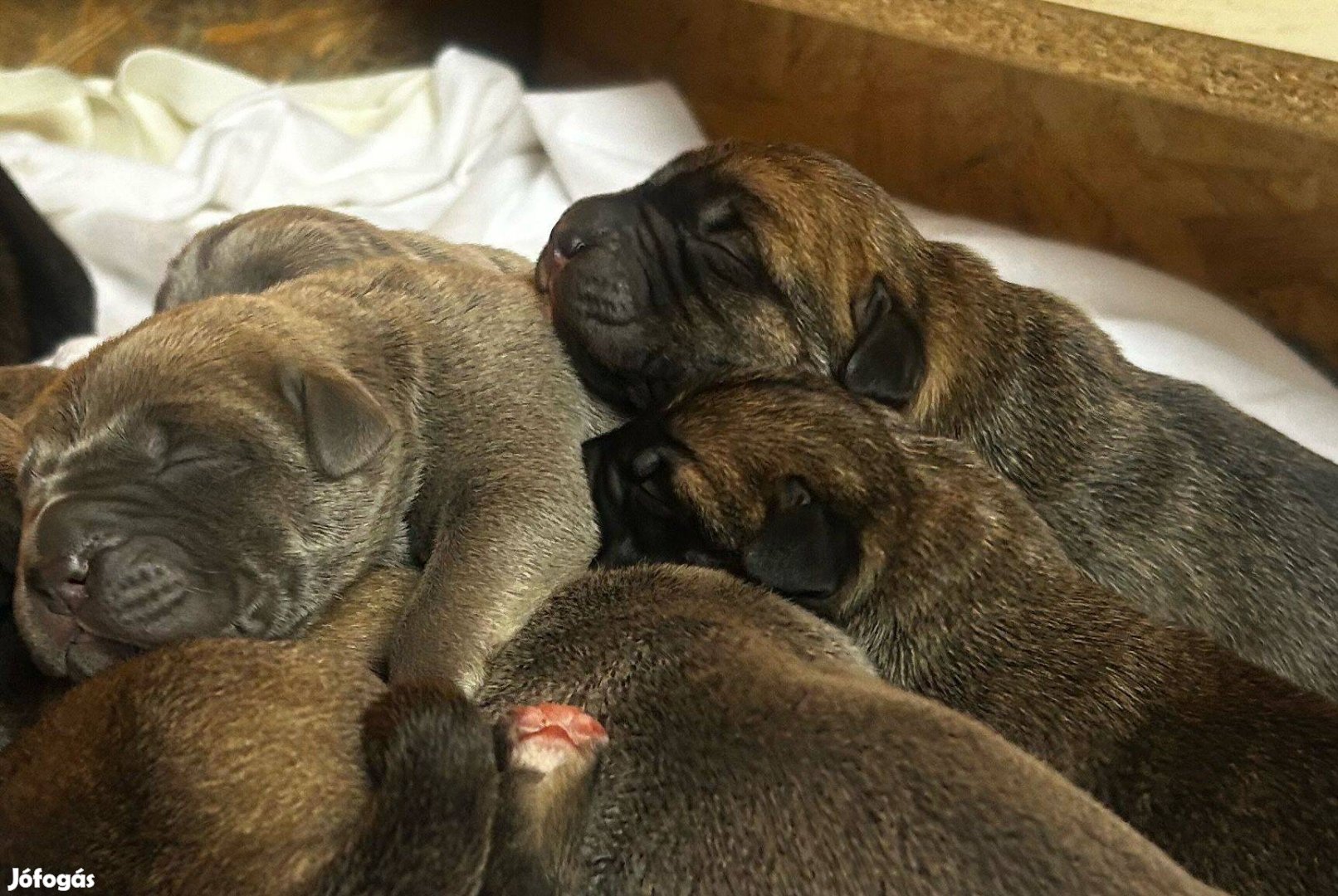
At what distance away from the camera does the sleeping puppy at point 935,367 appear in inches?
101

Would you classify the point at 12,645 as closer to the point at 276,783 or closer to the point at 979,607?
the point at 276,783

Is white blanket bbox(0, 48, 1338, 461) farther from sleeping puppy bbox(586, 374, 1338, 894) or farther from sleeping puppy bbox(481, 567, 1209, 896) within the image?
sleeping puppy bbox(481, 567, 1209, 896)

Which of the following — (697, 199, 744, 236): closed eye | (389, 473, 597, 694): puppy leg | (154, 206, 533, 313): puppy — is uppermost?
(697, 199, 744, 236): closed eye

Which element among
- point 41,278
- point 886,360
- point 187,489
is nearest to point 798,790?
point 886,360

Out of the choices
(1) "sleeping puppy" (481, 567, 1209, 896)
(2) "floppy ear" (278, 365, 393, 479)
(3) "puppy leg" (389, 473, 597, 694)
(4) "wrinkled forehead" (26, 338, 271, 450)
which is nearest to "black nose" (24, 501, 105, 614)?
(4) "wrinkled forehead" (26, 338, 271, 450)

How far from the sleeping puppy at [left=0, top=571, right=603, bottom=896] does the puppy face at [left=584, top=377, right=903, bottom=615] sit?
0.50 meters

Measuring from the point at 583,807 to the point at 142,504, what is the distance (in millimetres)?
918

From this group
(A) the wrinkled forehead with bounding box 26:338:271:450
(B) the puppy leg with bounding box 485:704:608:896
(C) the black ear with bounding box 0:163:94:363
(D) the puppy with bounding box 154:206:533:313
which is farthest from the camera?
(C) the black ear with bounding box 0:163:94:363

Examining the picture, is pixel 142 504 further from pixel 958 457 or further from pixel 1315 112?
pixel 1315 112

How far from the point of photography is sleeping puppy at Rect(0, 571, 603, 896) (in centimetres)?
174

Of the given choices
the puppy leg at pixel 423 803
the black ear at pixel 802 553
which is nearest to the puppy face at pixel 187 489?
the puppy leg at pixel 423 803

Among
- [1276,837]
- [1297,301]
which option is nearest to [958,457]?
[1276,837]

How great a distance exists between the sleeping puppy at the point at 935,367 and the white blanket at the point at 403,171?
0.94 m

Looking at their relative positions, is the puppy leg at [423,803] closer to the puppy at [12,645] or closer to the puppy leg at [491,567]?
the puppy leg at [491,567]
